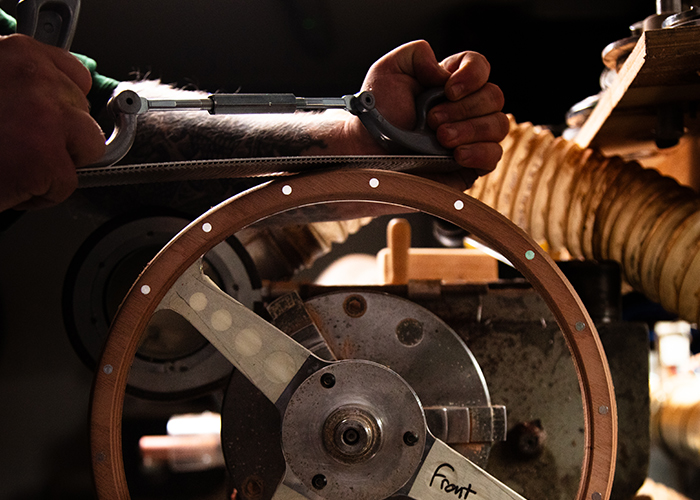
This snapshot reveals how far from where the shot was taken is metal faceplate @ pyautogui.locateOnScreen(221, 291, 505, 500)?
57 cm

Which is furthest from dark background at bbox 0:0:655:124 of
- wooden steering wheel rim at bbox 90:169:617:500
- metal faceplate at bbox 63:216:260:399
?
wooden steering wheel rim at bbox 90:169:617:500

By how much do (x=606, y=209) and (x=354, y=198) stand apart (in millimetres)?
528

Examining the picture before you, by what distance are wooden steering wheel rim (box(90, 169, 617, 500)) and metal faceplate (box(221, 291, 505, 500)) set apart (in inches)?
4.7

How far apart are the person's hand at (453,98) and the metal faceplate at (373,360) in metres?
0.16

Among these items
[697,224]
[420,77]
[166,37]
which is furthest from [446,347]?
[166,37]

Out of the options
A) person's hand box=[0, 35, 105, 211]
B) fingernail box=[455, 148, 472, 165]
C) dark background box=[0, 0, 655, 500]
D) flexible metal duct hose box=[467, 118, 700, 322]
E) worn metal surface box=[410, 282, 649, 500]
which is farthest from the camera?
dark background box=[0, 0, 655, 500]

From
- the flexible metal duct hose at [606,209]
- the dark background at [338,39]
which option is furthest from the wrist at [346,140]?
the dark background at [338,39]

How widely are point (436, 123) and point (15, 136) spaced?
1.20ft

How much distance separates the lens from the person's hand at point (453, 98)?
0.55 metres

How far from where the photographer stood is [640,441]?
708 mm

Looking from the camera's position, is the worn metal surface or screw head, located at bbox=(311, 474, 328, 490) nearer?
screw head, located at bbox=(311, 474, 328, 490)

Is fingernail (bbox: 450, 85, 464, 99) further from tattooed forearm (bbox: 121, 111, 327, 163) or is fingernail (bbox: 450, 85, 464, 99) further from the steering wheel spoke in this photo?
the steering wheel spoke

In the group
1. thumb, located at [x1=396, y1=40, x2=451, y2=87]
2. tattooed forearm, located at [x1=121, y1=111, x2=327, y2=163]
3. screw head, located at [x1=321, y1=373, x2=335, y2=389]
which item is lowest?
screw head, located at [x1=321, y1=373, x2=335, y2=389]

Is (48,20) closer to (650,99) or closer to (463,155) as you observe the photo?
(463,155)
